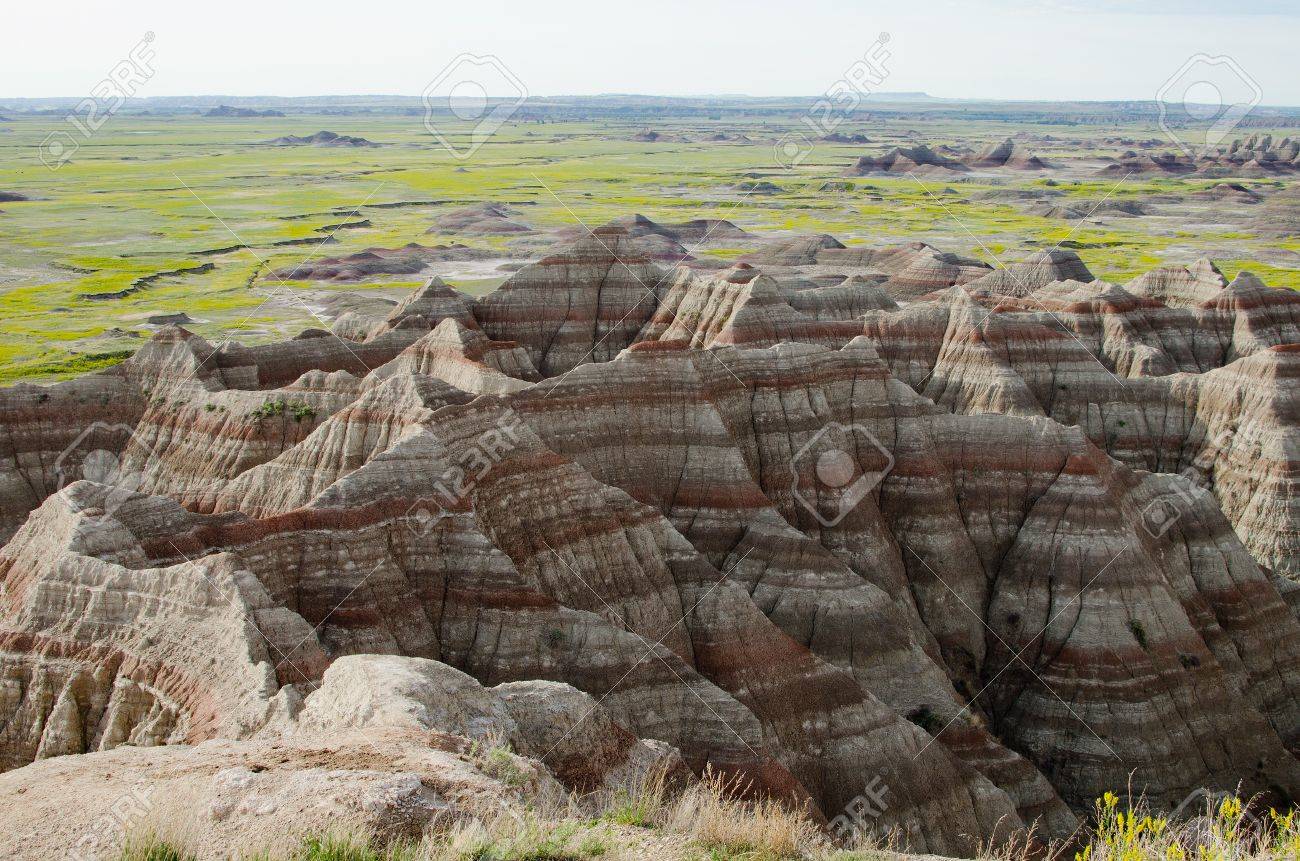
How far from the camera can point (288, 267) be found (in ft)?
451

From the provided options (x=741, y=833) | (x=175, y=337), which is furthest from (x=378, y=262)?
(x=741, y=833)

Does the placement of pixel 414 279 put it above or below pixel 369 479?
below

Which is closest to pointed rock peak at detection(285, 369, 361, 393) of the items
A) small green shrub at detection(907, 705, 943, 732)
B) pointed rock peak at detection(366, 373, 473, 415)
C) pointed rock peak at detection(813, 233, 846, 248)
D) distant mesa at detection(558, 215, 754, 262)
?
pointed rock peak at detection(366, 373, 473, 415)

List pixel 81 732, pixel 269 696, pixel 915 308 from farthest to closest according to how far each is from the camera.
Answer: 1. pixel 915 308
2. pixel 81 732
3. pixel 269 696

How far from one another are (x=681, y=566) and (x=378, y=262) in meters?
113

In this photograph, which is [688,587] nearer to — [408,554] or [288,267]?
[408,554]

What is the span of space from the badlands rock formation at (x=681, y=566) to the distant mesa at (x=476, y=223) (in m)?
116

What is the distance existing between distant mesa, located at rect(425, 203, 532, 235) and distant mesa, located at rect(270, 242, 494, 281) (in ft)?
54.2

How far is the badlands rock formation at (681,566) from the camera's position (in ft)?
75.4

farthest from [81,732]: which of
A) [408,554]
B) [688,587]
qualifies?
[688,587]

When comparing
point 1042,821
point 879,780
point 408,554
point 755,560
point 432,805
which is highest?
point 432,805

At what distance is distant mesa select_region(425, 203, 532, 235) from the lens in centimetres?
17475

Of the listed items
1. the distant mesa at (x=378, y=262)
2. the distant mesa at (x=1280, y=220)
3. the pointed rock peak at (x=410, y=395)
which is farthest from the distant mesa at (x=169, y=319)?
the distant mesa at (x=1280, y=220)

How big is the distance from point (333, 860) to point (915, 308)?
178 feet
